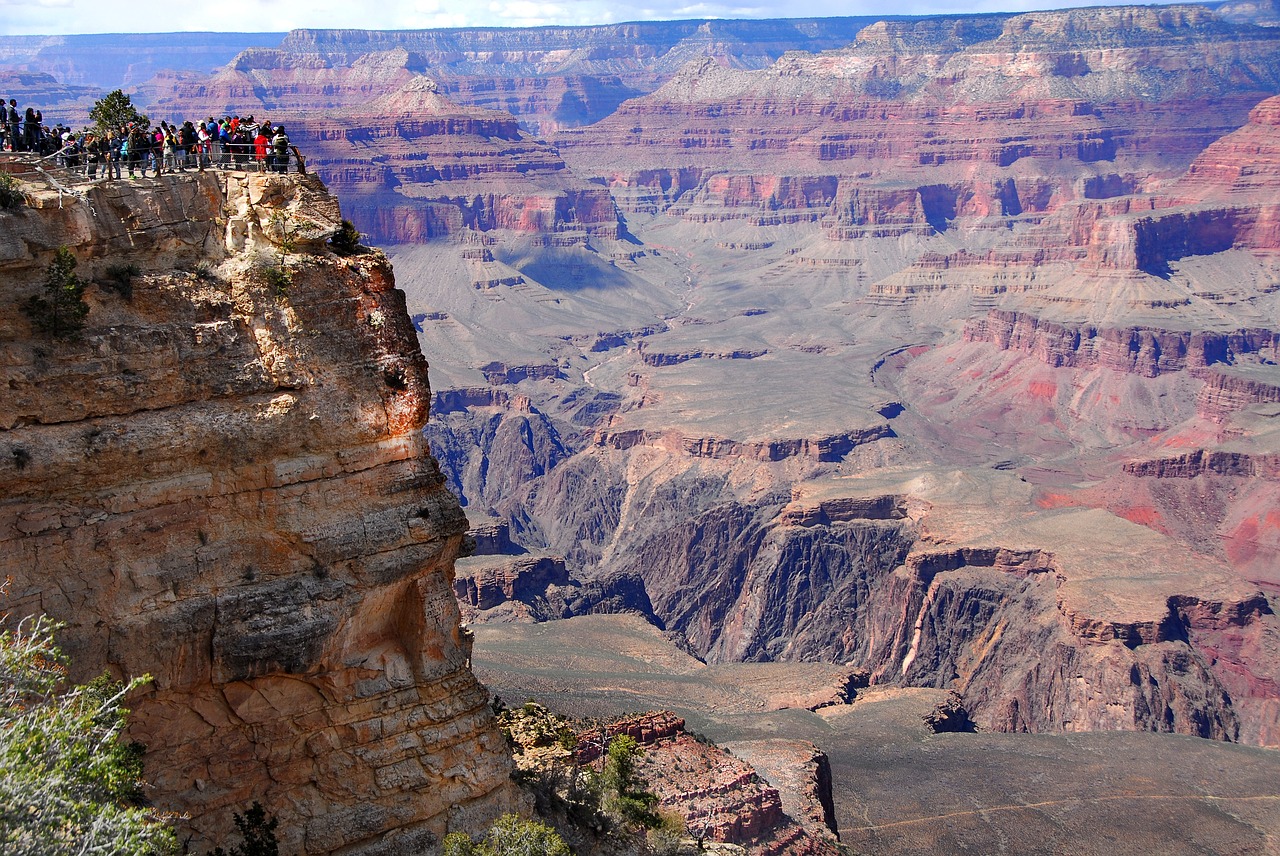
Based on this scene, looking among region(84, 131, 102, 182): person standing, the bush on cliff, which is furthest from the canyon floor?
the bush on cliff

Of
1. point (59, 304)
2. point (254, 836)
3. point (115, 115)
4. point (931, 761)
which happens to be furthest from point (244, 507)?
point (931, 761)

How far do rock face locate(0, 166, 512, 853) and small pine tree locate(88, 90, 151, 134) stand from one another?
4.13 metres

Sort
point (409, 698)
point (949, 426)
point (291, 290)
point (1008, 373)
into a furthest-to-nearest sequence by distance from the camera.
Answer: point (1008, 373)
point (949, 426)
point (409, 698)
point (291, 290)

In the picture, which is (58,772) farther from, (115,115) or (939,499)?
(939,499)

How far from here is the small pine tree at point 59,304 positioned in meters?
20.3

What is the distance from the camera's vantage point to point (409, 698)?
23500 mm

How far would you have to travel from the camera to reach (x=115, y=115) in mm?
25984

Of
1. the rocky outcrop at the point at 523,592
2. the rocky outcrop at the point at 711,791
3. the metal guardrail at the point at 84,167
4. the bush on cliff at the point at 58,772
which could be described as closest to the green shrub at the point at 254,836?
the bush on cliff at the point at 58,772

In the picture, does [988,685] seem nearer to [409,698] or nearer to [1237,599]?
[1237,599]

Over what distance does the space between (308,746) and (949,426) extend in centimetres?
13582

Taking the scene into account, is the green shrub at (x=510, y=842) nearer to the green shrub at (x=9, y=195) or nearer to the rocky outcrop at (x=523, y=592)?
the green shrub at (x=9, y=195)

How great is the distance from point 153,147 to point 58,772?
11297mm

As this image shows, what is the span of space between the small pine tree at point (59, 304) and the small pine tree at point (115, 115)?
5.34m

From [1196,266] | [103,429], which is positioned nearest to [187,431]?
[103,429]
